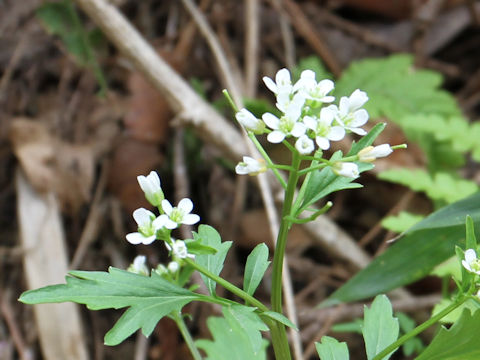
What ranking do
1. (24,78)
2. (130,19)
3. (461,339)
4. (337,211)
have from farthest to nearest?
(130,19), (24,78), (337,211), (461,339)

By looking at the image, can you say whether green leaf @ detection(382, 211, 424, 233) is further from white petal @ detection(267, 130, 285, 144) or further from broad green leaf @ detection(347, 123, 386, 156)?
white petal @ detection(267, 130, 285, 144)

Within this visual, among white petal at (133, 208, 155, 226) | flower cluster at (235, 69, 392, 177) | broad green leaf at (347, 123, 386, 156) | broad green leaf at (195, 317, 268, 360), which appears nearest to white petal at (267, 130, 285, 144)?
flower cluster at (235, 69, 392, 177)

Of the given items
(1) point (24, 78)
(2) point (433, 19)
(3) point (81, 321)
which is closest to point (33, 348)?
(3) point (81, 321)

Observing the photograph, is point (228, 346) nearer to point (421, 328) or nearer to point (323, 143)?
point (421, 328)

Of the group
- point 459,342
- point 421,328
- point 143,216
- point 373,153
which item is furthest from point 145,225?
point 459,342

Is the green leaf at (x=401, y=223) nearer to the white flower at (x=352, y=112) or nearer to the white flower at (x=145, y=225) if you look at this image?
the white flower at (x=352, y=112)

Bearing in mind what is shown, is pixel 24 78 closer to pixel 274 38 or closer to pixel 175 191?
pixel 175 191
